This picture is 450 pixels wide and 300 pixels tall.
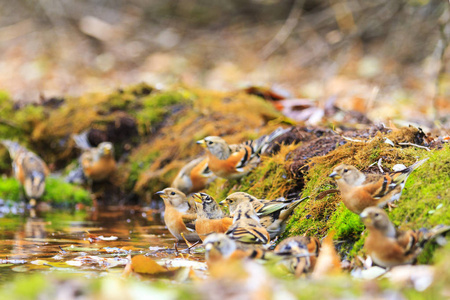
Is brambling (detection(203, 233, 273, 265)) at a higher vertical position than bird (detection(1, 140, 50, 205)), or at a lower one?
lower

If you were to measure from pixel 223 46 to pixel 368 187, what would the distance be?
15917 mm

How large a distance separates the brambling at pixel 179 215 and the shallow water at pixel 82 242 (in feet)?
0.55

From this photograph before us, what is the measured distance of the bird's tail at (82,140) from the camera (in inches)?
393

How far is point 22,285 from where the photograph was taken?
2.76 meters

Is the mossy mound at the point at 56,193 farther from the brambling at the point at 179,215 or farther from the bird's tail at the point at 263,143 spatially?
the bird's tail at the point at 263,143

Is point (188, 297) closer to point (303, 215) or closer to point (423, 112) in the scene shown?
point (303, 215)

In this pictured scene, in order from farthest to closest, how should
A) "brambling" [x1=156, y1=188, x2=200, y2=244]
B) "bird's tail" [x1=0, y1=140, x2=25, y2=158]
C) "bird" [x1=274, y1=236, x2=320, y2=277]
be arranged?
1. "bird's tail" [x1=0, y1=140, x2=25, y2=158]
2. "brambling" [x1=156, y1=188, x2=200, y2=244]
3. "bird" [x1=274, y1=236, x2=320, y2=277]

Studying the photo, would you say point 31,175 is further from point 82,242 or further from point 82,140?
point 82,242

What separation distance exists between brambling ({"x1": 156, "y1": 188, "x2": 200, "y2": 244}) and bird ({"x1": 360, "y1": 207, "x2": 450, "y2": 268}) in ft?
8.50

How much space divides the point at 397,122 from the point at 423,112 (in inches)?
132

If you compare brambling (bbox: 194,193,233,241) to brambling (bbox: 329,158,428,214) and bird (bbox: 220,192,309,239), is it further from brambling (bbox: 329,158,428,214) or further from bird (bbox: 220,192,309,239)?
brambling (bbox: 329,158,428,214)

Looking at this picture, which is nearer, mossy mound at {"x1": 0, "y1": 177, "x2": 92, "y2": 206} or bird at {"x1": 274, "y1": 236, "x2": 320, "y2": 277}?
bird at {"x1": 274, "y1": 236, "x2": 320, "y2": 277}

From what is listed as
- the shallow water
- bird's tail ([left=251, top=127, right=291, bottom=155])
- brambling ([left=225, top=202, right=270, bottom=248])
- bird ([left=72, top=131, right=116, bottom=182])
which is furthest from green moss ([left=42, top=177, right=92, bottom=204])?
brambling ([left=225, top=202, right=270, bottom=248])

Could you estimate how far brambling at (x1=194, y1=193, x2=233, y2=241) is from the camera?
524cm
